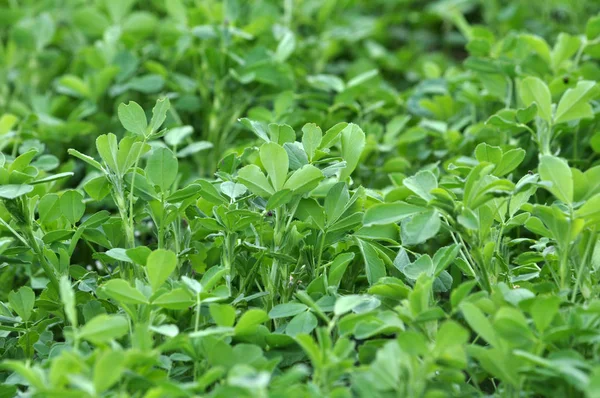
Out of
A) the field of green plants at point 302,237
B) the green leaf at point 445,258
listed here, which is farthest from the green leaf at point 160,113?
the green leaf at point 445,258

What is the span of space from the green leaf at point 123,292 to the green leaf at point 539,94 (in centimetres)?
69

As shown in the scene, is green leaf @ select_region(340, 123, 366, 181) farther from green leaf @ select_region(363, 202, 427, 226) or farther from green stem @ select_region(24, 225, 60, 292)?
green stem @ select_region(24, 225, 60, 292)

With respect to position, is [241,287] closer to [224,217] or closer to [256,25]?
[224,217]

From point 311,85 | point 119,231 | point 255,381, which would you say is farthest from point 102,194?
point 311,85

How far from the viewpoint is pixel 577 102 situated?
3.92ft

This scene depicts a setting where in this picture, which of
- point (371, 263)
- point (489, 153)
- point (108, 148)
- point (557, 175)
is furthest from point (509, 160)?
point (108, 148)

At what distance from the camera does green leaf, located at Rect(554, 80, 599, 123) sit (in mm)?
1186

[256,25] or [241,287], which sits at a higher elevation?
[256,25]

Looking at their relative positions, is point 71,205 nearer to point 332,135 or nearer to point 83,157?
point 83,157

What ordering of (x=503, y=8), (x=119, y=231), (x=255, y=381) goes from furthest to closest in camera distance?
(x=503, y=8) → (x=119, y=231) → (x=255, y=381)

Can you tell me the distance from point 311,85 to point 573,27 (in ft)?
2.78

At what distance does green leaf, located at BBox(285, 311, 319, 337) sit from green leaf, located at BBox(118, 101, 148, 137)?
14.0 inches

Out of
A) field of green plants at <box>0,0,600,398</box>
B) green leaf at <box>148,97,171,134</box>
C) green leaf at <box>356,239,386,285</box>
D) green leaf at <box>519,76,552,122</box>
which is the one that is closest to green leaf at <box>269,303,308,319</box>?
field of green plants at <box>0,0,600,398</box>

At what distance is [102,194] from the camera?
1154 millimetres
